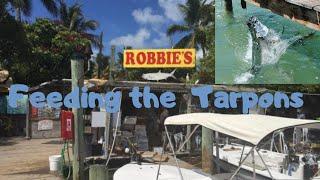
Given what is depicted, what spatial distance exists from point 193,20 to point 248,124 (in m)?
38.2

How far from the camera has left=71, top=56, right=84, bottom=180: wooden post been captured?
12.9 m

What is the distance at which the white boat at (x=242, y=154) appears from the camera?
7.82 m

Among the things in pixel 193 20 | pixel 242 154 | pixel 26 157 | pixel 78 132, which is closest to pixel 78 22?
pixel 193 20

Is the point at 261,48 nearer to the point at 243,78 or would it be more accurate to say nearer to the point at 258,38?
the point at 258,38

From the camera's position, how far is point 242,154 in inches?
399

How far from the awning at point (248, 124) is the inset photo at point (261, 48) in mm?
18091

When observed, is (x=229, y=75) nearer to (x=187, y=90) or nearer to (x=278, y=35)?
(x=278, y=35)

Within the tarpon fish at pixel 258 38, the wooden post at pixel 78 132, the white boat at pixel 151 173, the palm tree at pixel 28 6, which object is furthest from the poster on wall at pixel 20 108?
the white boat at pixel 151 173

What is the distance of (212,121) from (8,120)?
20550mm

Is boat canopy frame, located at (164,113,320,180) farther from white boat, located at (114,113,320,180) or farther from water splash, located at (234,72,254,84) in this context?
water splash, located at (234,72,254,84)

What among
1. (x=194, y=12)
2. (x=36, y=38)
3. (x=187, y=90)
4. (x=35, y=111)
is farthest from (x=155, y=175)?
(x=194, y=12)

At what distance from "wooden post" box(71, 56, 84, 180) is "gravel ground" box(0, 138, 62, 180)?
131 centimetres

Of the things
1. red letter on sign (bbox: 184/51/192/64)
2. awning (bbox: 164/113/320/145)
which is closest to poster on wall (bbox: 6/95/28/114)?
red letter on sign (bbox: 184/51/192/64)

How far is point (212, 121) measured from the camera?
8820 millimetres
